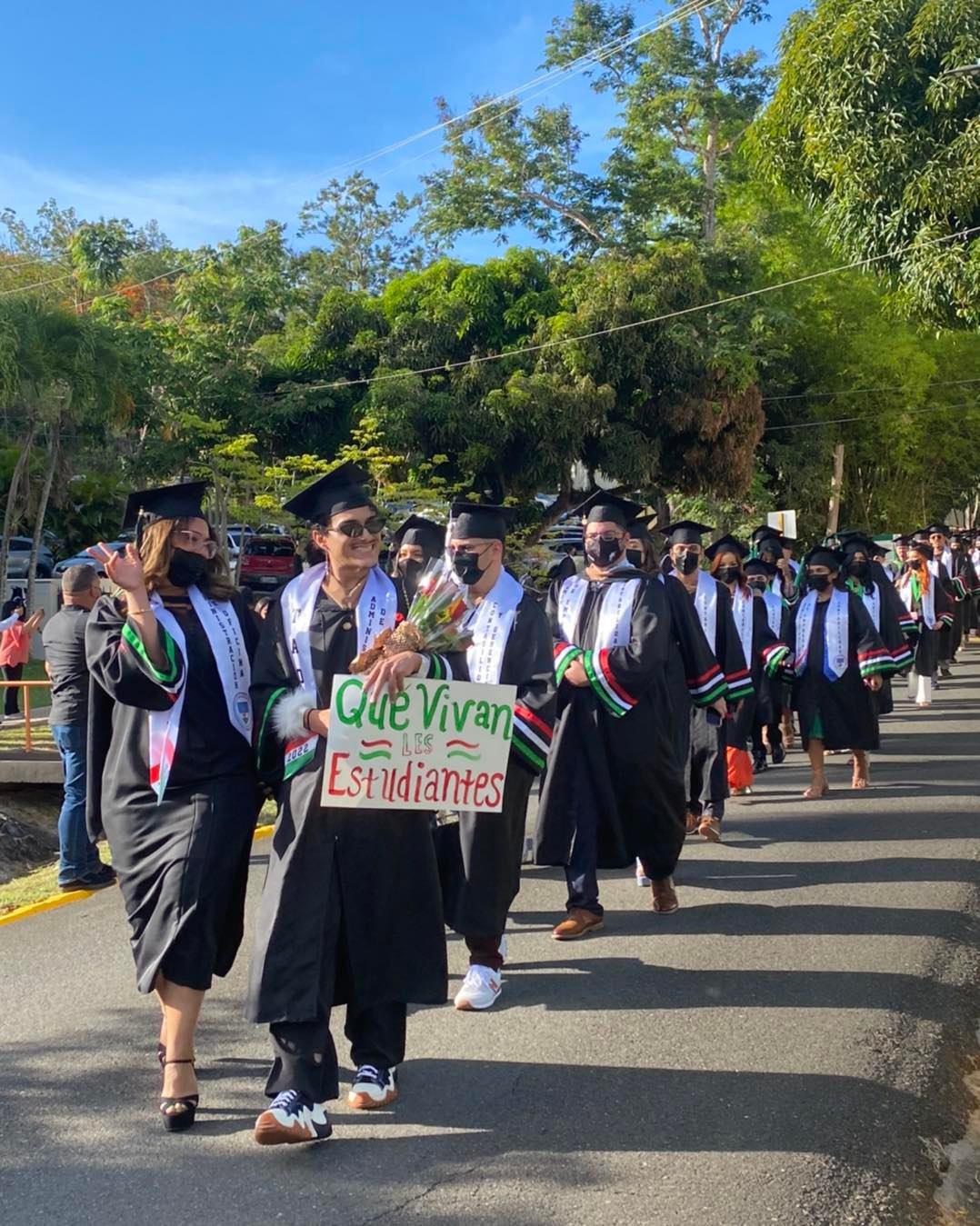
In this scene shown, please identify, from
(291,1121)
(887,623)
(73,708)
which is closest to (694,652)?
(73,708)

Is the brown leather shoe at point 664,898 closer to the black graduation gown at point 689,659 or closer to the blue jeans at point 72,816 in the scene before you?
the black graduation gown at point 689,659

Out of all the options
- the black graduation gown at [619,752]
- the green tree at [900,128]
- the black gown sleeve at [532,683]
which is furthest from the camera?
the green tree at [900,128]

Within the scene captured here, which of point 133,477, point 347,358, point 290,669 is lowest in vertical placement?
point 290,669

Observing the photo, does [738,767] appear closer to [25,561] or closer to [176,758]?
[176,758]

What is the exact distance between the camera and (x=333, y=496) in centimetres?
467

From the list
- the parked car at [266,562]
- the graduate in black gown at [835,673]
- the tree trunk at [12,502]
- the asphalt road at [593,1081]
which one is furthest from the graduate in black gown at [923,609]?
the parked car at [266,562]

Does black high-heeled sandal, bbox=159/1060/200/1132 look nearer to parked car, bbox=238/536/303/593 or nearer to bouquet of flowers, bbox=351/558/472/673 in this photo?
bouquet of flowers, bbox=351/558/472/673

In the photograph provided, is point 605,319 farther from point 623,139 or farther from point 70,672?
point 70,672

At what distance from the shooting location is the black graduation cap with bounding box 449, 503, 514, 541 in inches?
227

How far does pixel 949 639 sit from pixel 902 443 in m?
19.3

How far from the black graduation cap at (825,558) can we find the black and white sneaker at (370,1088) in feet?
25.0

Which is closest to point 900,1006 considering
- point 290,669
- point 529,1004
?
point 529,1004

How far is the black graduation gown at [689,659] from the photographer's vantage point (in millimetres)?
7758

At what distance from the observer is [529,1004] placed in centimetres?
579
